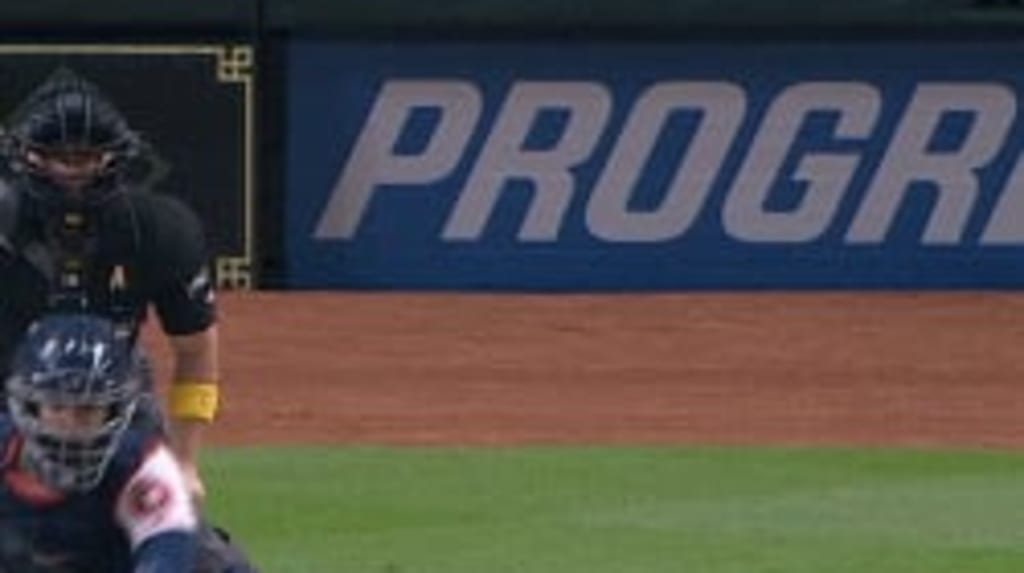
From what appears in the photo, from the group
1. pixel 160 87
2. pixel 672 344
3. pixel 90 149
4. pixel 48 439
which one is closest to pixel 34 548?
pixel 48 439

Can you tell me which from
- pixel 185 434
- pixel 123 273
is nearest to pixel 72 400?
pixel 123 273

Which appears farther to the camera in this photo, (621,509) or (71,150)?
(621,509)

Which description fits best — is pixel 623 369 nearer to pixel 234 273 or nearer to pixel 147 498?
pixel 234 273

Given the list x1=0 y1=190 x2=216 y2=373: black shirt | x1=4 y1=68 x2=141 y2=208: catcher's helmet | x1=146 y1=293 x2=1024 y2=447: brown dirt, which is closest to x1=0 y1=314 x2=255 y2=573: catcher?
x1=4 y1=68 x2=141 y2=208: catcher's helmet

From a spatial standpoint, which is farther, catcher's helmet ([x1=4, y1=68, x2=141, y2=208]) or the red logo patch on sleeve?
catcher's helmet ([x1=4, y1=68, x2=141, y2=208])

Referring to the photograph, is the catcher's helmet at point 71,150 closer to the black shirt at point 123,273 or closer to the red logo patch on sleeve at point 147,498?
the black shirt at point 123,273

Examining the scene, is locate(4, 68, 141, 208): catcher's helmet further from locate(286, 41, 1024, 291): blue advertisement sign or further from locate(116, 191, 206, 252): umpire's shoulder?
locate(286, 41, 1024, 291): blue advertisement sign
